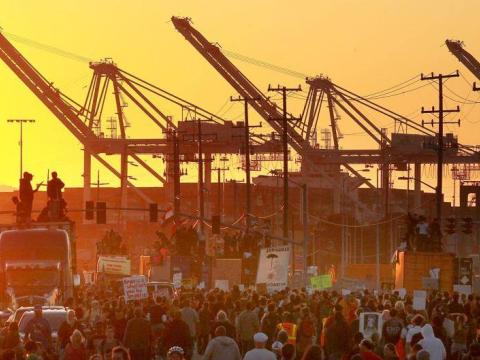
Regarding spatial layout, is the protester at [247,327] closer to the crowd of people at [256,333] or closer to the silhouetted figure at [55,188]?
the crowd of people at [256,333]

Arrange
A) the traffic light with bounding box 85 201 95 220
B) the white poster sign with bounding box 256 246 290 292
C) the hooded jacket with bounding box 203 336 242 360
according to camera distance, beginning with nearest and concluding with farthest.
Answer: the hooded jacket with bounding box 203 336 242 360
the white poster sign with bounding box 256 246 290 292
the traffic light with bounding box 85 201 95 220

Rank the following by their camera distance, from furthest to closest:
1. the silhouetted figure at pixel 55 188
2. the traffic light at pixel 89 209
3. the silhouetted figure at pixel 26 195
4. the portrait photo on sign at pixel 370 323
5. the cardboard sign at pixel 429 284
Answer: the traffic light at pixel 89 209
the silhouetted figure at pixel 55 188
the silhouetted figure at pixel 26 195
the cardboard sign at pixel 429 284
the portrait photo on sign at pixel 370 323

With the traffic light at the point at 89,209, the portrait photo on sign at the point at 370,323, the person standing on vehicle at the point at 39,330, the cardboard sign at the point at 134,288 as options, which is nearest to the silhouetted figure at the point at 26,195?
the traffic light at the point at 89,209

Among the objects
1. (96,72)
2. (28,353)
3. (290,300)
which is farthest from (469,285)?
(96,72)

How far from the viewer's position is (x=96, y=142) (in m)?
166

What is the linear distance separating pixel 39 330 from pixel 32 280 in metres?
23.1

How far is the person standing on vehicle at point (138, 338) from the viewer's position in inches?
1240

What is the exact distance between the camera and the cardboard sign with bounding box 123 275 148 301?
4184 centimetres

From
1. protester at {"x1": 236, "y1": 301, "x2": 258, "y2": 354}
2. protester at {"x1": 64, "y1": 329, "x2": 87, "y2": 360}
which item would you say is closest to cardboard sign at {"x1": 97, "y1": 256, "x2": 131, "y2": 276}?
protester at {"x1": 236, "y1": 301, "x2": 258, "y2": 354}

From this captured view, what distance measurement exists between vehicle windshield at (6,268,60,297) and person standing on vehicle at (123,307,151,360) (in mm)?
20486

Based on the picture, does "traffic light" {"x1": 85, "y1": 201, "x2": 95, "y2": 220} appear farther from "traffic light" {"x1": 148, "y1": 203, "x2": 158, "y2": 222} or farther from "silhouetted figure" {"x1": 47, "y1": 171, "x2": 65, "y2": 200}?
"silhouetted figure" {"x1": 47, "y1": 171, "x2": 65, "y2": 200}

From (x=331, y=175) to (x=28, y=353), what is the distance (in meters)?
149

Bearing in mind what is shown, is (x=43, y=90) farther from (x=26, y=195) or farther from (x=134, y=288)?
(x=134, y=288)

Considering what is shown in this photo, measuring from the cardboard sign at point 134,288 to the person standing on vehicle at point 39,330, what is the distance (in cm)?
1164
